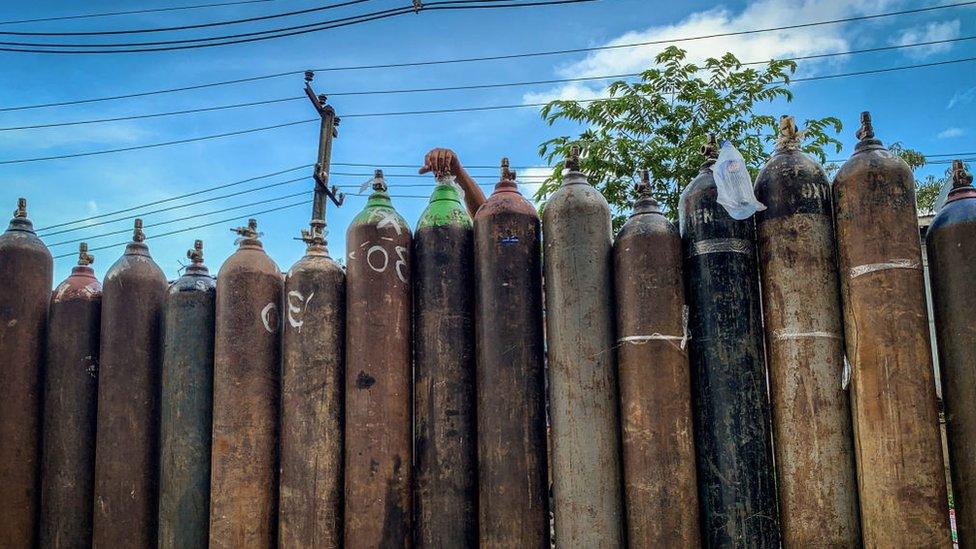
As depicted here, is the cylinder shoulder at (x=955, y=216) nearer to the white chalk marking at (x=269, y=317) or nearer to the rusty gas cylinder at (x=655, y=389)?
the rusty gas cylinder at (x=655, y=389)

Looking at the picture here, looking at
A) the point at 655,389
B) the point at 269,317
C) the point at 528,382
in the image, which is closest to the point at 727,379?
the point at 655,389

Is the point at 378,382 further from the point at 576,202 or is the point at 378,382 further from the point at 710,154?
the point at 710,154

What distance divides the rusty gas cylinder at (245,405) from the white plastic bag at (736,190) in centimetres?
252

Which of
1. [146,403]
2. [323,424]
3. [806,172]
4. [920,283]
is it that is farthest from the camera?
[146,403]

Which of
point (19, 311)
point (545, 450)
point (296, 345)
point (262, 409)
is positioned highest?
point (19, 311)

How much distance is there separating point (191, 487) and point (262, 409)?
23.9 inches

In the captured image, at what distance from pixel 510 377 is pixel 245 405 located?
4.93 ft

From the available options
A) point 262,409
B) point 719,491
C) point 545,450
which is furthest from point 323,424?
point 719,491

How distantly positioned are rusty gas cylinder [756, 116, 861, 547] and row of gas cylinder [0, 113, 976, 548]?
10 mm

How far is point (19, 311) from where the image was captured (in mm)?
4492

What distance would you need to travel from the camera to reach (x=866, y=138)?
347 cm

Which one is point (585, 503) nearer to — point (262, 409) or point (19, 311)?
point (262, 409)

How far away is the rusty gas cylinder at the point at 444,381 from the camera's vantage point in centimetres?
366

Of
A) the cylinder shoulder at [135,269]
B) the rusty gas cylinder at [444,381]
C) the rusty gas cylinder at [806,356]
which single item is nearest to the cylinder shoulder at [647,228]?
the rusty gas cylinder at [806,356]
